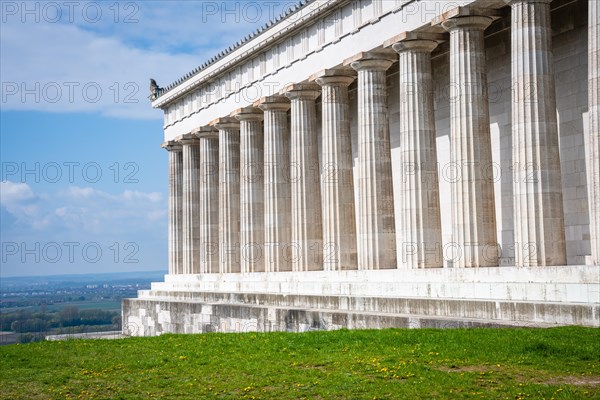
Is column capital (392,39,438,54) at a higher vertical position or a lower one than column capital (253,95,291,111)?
higher

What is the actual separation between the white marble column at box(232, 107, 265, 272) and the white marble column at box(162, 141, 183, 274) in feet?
50.5

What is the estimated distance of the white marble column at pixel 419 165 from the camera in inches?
1795

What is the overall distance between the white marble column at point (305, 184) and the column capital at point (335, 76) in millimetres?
3010

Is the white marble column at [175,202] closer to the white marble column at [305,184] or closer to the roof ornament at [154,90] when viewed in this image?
the roof ornament at [154,90]

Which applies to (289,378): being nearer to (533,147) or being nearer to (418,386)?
(418,386)

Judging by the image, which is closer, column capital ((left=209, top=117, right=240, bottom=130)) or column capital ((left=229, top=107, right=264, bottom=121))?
column capital ((left=229, top=107, right=264, bottom=121))

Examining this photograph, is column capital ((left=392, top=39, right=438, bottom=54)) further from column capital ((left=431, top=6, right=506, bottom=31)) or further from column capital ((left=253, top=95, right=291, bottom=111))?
column capital ((left=253, top=95, right=291, bottom=111))

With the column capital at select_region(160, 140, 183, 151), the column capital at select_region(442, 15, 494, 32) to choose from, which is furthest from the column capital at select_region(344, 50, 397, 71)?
the column capital at select_region(160, 140, 183, 151)

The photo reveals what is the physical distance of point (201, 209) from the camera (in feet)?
244

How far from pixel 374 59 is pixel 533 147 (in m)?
14.3

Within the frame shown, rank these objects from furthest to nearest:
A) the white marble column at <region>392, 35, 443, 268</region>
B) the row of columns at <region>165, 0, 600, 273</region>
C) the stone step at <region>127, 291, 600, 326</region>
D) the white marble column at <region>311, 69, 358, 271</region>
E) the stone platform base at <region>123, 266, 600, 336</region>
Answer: the white marble column at <region>311, 69, 358, 271</region> → the white marble column at <region>392, 35, 443, 268</region> → the row of columns at <region>165, 0, 600, 273</region> → the stone platform base at <region>123, 266, 600, 336</region> → the stone step at <region>127, 291, 600, 326</region>

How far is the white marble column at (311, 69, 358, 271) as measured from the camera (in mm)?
53531

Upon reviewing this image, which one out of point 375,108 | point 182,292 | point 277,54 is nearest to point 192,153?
point 182,292

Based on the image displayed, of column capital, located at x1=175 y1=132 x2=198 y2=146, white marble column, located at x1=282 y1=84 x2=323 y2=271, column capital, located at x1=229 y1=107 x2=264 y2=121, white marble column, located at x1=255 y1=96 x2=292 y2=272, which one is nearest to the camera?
white marble column, located at x1=282 y1=84 x2=323 y2=271
